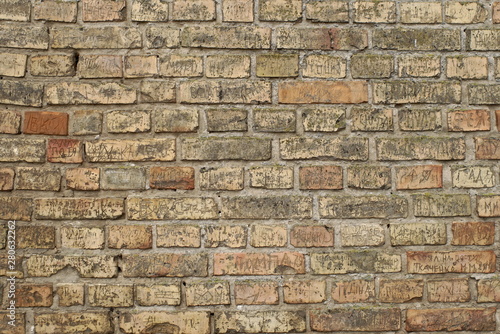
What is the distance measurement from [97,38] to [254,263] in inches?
36.9

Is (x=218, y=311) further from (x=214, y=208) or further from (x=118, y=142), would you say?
(x=118, y=142)

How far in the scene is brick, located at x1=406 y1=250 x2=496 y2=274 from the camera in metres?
1.55

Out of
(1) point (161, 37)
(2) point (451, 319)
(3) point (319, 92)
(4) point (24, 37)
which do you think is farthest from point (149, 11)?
(2) point (451, 319)

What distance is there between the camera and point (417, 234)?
1.55m

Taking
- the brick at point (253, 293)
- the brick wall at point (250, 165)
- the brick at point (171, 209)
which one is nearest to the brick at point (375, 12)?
the brick wall at point (250, 165)

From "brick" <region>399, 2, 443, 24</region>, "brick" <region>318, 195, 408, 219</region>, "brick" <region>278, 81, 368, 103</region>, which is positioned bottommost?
"brick" <region>318, 195, 408, 219</region>

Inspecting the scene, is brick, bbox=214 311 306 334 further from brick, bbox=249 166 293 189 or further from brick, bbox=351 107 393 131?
brick, bbox=351 107 393 131

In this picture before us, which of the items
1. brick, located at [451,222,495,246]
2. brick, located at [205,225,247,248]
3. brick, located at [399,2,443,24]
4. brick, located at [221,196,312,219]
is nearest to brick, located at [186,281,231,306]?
brick, located at [205,225,247,248]

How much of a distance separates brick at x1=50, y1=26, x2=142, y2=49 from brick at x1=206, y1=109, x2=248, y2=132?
36cm

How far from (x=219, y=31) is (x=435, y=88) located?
2.52 ft

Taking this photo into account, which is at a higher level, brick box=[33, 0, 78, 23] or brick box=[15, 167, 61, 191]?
brick box=[33, 0, 78, 23]

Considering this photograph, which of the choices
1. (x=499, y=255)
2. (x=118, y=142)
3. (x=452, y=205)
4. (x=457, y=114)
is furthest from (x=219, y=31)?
(x=499, y=255)

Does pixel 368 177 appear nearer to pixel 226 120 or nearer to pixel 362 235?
pixel 362 235

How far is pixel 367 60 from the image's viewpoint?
1.59m
